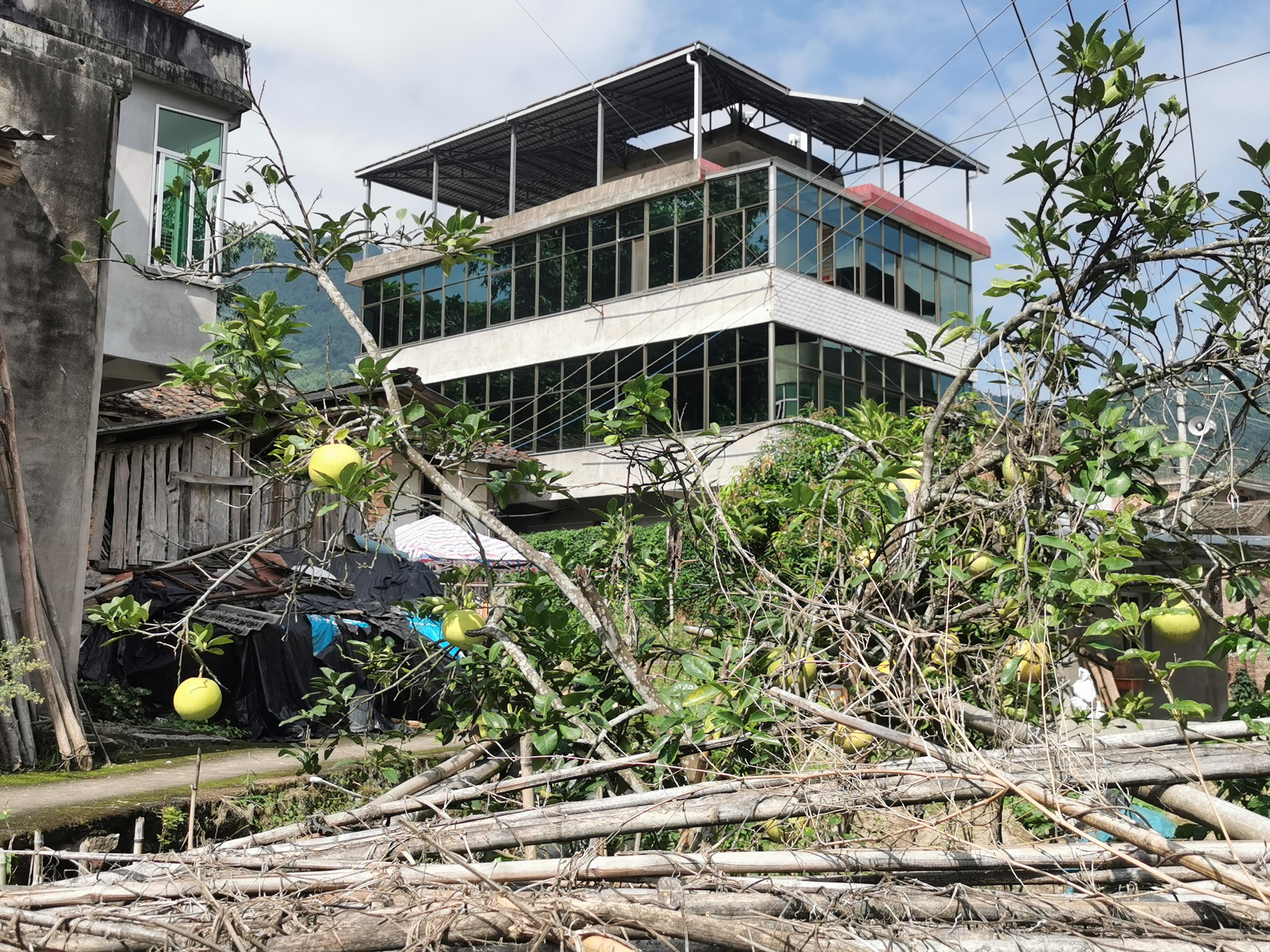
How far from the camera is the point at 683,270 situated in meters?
22.0

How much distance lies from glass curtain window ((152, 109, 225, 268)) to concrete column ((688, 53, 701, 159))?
10.6 meters

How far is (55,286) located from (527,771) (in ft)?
20.5

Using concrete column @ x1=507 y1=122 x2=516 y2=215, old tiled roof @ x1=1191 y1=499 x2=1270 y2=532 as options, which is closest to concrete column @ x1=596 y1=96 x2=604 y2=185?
concrete column @ x1=507 y1=122 x2=516 y2=215

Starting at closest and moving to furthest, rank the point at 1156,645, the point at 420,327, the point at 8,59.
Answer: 1. the point at 8,59
2. the point at 1156,645
3. the point at 420,327

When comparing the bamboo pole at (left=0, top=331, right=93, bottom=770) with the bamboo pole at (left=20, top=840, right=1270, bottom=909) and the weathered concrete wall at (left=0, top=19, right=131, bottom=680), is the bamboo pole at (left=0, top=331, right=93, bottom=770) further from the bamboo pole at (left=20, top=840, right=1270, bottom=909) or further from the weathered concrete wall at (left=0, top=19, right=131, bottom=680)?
the bamboo pole at (left=20, top=840, right=1270, bottom=909)

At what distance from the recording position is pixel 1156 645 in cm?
1304

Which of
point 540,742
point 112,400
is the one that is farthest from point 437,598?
point 112,400

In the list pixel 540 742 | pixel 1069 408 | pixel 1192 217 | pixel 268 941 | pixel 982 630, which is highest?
pixel 1192 217

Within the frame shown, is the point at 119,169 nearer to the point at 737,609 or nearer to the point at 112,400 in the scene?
the point at 112,400

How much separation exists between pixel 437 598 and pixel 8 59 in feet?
21.2

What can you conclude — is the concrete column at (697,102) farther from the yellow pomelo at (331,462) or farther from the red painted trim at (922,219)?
the yellow pomelo at (331,462)

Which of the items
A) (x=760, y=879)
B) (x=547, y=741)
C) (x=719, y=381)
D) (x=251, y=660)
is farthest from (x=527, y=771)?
(x=719, y=381)

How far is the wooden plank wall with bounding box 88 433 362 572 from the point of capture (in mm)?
12617

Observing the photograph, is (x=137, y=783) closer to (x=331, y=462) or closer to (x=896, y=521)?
(x=331, y=462)
